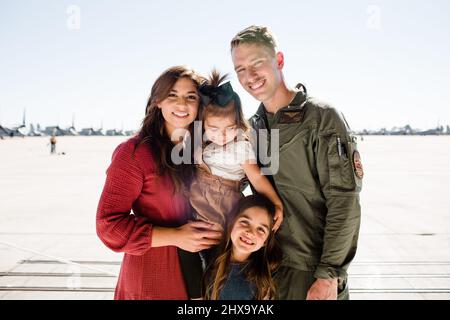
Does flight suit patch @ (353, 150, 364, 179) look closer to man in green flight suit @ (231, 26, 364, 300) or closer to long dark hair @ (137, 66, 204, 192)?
man in green flight suit @ (231, 26, 364, 300)

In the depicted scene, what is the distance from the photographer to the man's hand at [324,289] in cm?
199

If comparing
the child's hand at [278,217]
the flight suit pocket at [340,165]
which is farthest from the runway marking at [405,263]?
the flight suit pocket at [340,165]

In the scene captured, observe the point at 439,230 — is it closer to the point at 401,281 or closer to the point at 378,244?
the point at 378,244

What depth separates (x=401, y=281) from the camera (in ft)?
13.6

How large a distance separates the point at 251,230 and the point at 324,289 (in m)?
0.58

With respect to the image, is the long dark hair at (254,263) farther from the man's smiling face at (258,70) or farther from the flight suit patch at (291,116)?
the man's smiling face at (258,70)

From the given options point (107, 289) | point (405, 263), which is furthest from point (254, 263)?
point (405, 263)

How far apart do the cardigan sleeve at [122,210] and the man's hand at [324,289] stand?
3.57 feet

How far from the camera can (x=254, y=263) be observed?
2.22 metres

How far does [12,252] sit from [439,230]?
7.64 metres

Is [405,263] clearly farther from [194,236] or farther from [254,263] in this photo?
[194,236]

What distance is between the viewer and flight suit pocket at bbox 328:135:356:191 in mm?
1946

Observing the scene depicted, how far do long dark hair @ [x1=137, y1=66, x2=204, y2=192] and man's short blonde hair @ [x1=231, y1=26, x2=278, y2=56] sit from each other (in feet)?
1.30
